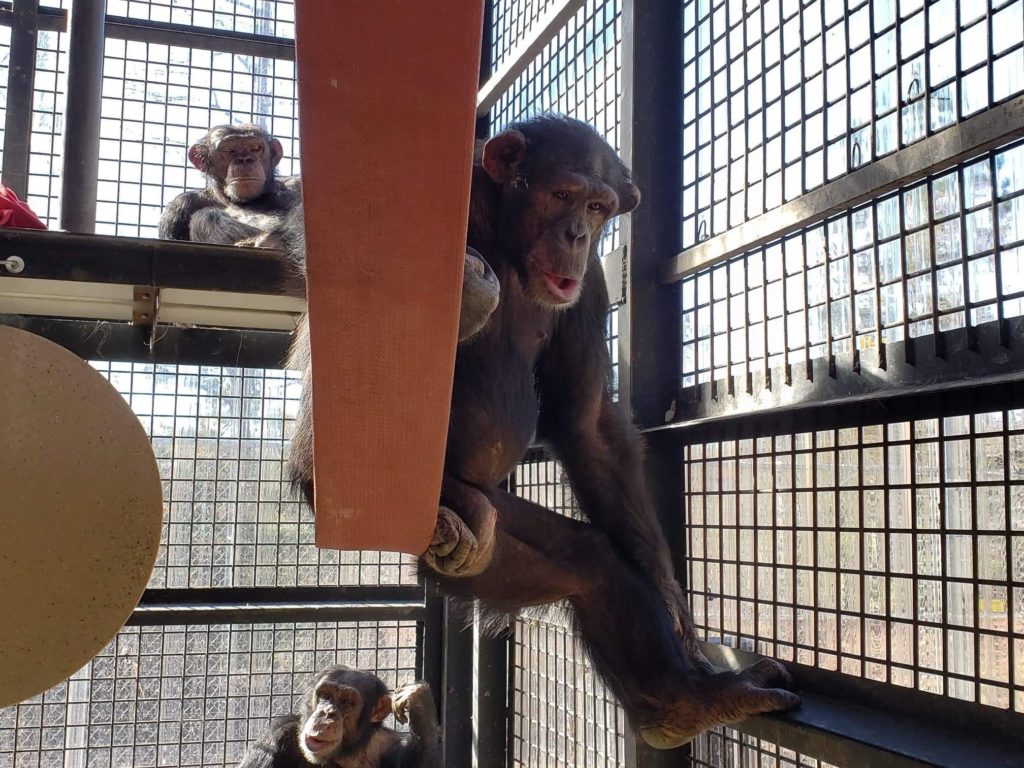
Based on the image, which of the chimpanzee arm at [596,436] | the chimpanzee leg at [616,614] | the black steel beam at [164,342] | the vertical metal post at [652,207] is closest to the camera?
the chimpanzee leg at [616,614]

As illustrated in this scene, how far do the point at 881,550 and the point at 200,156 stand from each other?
3.77 m

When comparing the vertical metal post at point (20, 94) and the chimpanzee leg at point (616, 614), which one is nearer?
the chimpanzee leg at point (616, 614)

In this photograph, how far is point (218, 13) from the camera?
448 centimetres

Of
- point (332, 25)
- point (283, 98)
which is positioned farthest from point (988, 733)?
point (283, 98)

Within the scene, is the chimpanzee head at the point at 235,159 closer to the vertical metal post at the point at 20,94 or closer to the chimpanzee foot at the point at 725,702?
the vertical metal post at the point at 20,94

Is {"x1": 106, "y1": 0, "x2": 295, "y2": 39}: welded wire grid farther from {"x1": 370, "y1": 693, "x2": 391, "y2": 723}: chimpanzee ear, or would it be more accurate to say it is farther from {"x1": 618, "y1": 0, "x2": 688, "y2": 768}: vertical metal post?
{"x1": 370, "y1": 693, "x2": 391, "y2": 723}: chimpanzee ear

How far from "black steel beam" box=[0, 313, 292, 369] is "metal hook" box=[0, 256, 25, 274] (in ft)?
2.42

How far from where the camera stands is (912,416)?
76.8 inches

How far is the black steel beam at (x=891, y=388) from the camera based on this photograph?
5.59 feet

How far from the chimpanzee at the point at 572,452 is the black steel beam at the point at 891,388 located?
371 millimetres

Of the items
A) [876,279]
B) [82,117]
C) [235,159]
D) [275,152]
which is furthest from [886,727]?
[275,152]

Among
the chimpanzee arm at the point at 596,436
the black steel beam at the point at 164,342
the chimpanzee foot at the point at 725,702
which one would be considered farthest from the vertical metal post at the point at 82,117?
the chimpanzee foot at the point at 725,702

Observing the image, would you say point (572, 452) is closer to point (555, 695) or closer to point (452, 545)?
point (452, 545)

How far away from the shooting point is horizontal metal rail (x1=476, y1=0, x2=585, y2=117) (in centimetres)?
313
